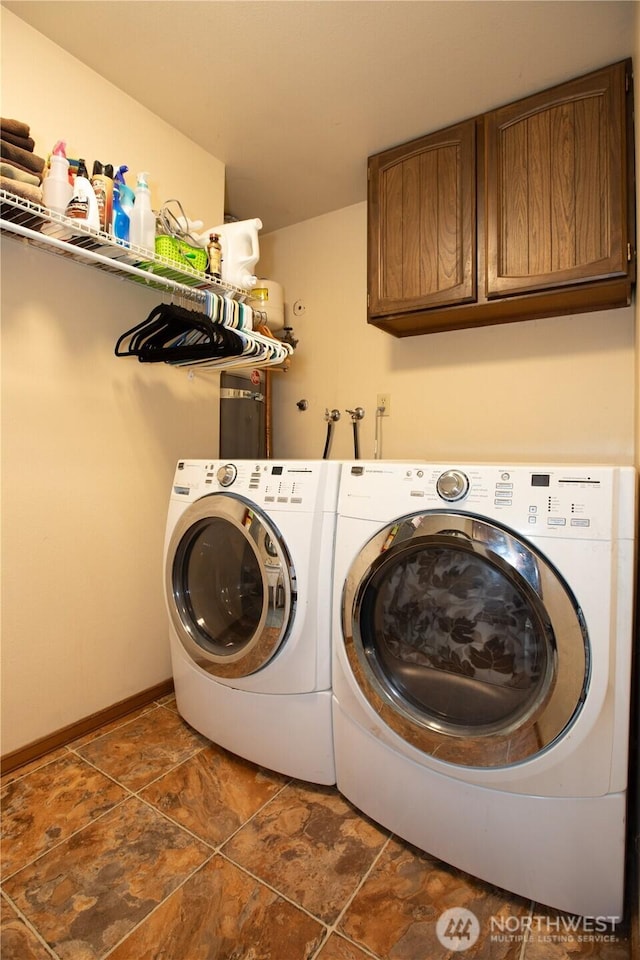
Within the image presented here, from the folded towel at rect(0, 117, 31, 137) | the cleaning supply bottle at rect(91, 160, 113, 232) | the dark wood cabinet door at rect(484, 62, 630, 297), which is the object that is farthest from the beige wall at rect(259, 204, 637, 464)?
the folded towel at rect(0, 117, 31, 137)

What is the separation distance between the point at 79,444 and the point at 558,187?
1893mm

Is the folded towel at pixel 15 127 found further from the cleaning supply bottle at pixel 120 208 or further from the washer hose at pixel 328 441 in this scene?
the washer hose at pixel 328 441

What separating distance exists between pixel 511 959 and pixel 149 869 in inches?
33.4

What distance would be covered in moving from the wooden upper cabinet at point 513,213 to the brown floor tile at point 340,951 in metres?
1.91

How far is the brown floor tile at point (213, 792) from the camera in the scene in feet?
4.33

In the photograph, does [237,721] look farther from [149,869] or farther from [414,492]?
[414,492]

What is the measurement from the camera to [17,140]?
1.32m

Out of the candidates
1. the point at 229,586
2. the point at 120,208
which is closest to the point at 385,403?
the point at 229,586

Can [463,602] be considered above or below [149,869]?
above

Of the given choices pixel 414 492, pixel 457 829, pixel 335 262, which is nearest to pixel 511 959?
pixel 457 829

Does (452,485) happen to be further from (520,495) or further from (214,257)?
(214,257)

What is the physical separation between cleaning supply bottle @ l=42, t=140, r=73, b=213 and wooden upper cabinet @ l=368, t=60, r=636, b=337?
1.16 metres

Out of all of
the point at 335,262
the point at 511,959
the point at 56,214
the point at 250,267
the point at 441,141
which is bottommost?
the point at 511,959

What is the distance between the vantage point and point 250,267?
6.27 feet
